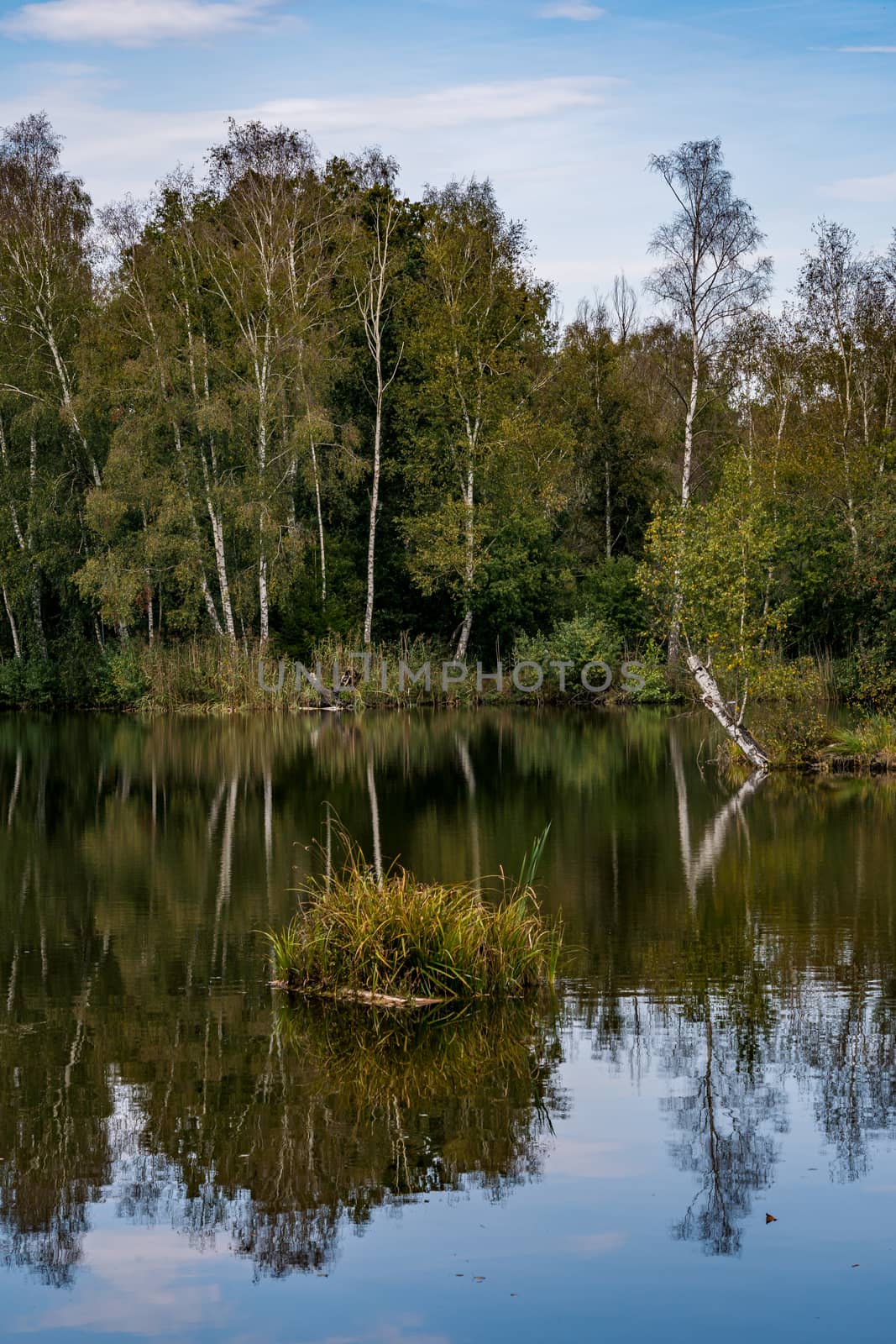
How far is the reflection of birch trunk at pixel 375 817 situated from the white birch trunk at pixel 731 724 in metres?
6.15

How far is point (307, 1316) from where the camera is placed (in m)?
6.45

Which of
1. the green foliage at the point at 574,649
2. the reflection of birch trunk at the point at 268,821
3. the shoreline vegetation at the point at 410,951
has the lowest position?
the reflection of birch trunk at the point at 268,821

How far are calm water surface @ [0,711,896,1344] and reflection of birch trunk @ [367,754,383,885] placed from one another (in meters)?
0.36

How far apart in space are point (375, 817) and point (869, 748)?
33.6ft

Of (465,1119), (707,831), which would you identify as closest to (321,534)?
(707,831)

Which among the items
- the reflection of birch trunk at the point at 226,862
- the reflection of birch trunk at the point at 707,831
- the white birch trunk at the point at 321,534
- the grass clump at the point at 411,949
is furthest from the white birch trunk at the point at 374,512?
the grass clump at the point at 411,949

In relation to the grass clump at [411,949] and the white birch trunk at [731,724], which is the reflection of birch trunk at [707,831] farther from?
the grass clump at [411,949]

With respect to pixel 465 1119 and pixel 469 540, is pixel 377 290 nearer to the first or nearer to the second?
pixel 469 540

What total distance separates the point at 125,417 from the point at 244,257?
6.20 m

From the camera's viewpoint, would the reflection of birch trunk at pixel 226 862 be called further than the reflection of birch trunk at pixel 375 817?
No

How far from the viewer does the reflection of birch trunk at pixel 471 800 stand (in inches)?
696

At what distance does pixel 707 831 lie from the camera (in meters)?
20.9

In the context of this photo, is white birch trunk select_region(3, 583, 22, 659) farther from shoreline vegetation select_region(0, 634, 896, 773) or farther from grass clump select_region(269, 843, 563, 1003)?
grass clump select_region(269, 843, 563, 1003)

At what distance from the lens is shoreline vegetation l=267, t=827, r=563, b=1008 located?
1156 centimetres
